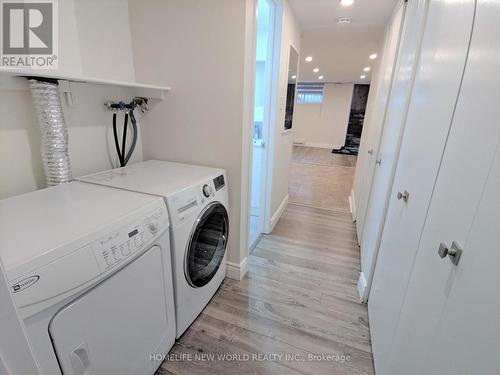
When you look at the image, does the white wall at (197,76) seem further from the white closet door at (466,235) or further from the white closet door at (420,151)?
the white closet door at (466,235)

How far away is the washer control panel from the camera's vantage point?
80 cm

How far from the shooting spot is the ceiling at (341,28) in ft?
7.10

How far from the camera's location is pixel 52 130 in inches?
46.5

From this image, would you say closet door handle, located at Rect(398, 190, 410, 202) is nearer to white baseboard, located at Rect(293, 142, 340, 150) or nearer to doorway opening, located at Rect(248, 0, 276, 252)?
doorway opening, located at Rect(248, 0, 276, 252)

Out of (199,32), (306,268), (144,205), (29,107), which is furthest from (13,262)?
(306,268)

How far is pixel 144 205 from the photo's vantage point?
101cm

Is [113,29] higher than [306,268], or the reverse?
[113,29]

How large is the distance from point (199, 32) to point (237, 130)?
2.13ft

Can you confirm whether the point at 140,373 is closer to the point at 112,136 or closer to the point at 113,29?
the point at 112,136

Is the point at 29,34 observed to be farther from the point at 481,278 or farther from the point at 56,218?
the point at 481,278

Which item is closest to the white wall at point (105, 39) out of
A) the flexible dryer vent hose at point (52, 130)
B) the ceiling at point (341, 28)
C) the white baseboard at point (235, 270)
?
the flexible dryer vent hose at point (52, 130)

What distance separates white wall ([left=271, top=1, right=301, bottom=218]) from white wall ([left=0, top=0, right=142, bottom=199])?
50.8 inches

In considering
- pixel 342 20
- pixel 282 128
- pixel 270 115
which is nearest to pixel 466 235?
pixel 270 115

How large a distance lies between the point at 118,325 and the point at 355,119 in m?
9.30
